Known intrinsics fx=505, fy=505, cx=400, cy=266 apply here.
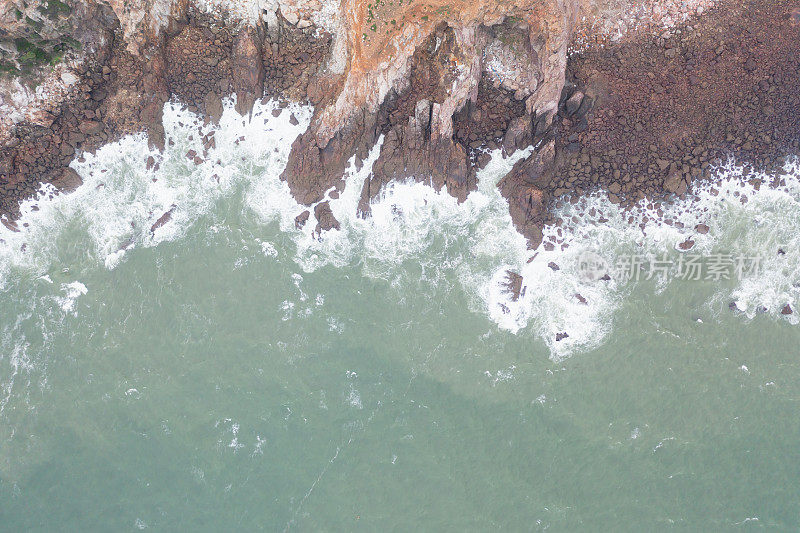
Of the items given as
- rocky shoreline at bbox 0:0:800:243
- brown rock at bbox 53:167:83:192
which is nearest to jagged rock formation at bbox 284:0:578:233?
rocky shoreline at bbox 0:0:800:243

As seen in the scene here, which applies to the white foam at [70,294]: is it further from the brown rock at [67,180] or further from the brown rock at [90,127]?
the brown rock at [90,127]

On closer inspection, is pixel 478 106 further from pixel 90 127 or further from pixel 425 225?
pixel 90 127

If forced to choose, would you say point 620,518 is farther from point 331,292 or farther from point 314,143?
point 314,143

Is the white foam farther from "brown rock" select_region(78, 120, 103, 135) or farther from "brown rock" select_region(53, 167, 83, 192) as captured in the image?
"brown rock" select_region(78, 120, 103, 135)

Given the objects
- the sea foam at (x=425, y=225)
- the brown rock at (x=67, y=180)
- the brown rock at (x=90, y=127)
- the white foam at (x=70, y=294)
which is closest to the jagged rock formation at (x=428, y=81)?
the sea foam at (x=425, y=225)

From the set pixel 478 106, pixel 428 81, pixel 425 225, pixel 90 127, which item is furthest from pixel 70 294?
pixel 478 106

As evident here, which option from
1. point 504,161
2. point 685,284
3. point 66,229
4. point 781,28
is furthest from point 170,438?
point 781,28
